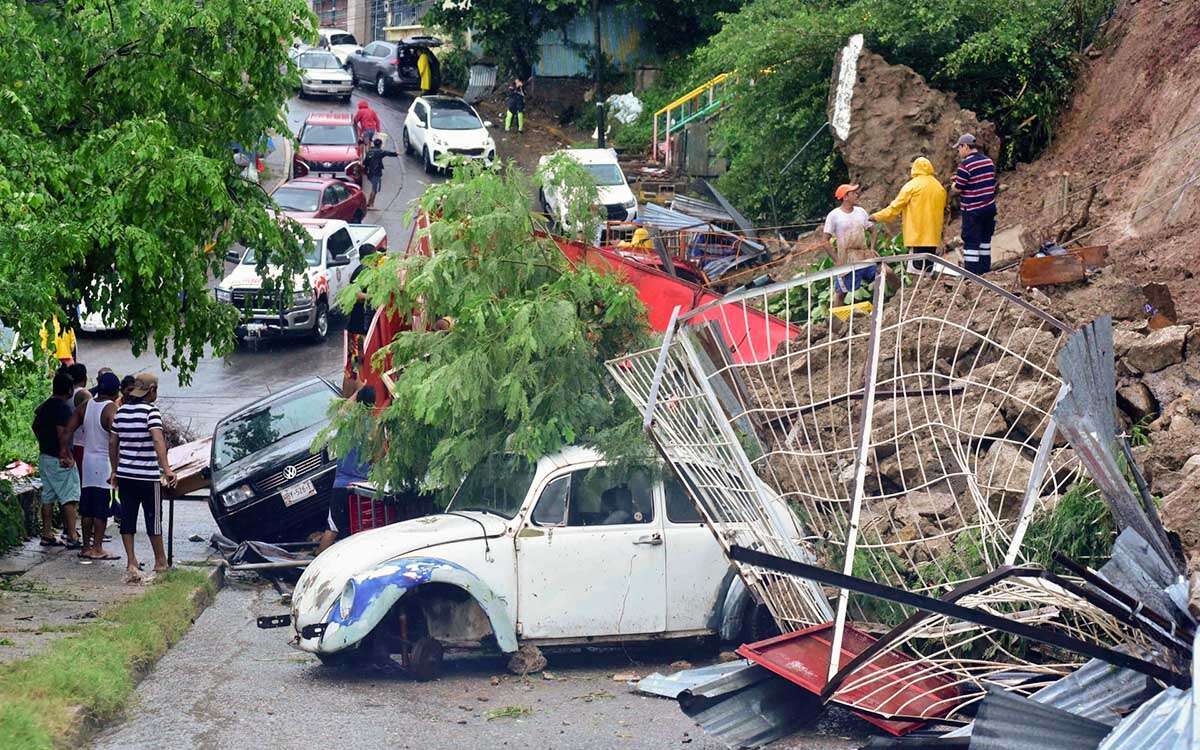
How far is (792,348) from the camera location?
11500 millimetres

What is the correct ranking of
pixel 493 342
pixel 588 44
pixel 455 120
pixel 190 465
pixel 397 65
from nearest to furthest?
pixel 493 342
pixel 190 465
pixel 455 120
pixel 588 44
pixel 397 65

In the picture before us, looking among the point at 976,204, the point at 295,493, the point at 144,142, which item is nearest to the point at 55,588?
the point at 295,493

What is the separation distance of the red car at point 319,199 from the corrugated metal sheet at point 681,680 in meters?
20.0

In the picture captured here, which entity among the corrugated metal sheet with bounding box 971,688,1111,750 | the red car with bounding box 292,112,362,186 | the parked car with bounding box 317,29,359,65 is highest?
the parked car with bounding box 317,29,359,65

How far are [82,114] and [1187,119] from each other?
462 inches

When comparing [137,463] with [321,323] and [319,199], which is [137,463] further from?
[319,199]

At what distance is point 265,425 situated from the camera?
553 inches

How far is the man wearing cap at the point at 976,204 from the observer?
13.7 m

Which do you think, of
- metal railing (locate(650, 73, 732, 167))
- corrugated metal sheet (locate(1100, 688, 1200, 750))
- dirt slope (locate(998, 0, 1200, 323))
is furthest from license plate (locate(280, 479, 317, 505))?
metal railing (locate(650, 73, 732, 167))

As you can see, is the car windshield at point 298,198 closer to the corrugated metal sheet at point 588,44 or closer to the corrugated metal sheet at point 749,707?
the corrugated metal sheet at point 588,44

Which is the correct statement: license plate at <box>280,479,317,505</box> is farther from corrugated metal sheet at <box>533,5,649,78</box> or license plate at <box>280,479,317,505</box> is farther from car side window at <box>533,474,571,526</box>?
corrugated metal sheet at <box>533,5,649,78</box>

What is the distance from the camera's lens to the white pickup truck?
2273 centimetres

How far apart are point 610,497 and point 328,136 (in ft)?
84.5

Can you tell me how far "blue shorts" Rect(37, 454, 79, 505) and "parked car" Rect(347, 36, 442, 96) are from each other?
31.2 m
